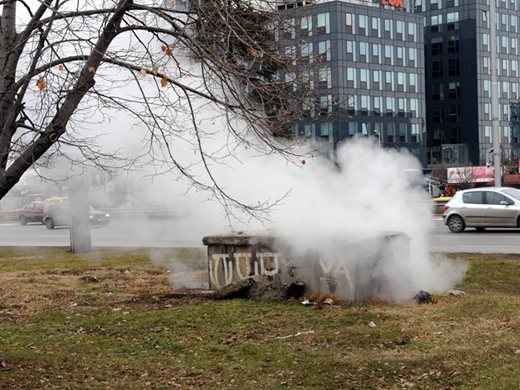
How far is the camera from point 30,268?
1585 cm

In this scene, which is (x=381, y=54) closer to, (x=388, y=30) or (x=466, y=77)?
(x=388, y=30)

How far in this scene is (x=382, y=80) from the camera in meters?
A: 70.4

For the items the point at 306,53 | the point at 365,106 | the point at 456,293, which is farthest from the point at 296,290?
the point at 365,106

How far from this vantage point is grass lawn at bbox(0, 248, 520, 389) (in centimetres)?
610

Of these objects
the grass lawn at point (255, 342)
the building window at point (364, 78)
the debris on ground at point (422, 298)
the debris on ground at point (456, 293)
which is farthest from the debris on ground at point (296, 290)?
the building window at point (364, 78)

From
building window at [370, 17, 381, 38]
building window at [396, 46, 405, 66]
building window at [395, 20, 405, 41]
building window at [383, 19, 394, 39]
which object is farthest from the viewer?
building window at [396, 46, 405, 66]

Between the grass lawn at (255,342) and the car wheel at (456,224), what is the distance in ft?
33.0

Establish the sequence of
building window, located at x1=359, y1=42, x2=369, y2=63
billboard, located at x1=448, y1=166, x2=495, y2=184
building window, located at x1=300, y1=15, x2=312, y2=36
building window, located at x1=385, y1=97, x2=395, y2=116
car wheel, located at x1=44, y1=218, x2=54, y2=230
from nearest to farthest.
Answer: building window, located at x1=300, y1=15, x2=312, y2=36
car wheel, located at x1=44, y1=218, x2=54, y2=230
billboard, located at x1=448, y1=166, x2=495, y2=184
building window, located at x1=359, y1=42, x2=369, y2=63
building window, located at x1=385, y1=97, x2=395, y2=116

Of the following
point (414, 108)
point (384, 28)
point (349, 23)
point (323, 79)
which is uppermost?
point (384, 28)

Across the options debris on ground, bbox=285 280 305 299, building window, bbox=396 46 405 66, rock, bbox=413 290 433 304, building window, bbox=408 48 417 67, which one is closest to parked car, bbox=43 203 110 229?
debris on ground, bbox=285 280 305 299

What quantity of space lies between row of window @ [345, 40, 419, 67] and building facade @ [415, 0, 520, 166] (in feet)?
49.3

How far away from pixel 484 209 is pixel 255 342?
14988mm

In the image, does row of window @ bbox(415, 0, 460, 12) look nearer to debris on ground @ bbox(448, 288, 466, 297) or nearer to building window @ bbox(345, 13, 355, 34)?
building window @ bbox(345, 13, 355, 34)

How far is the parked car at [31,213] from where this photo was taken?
39.0 meters
